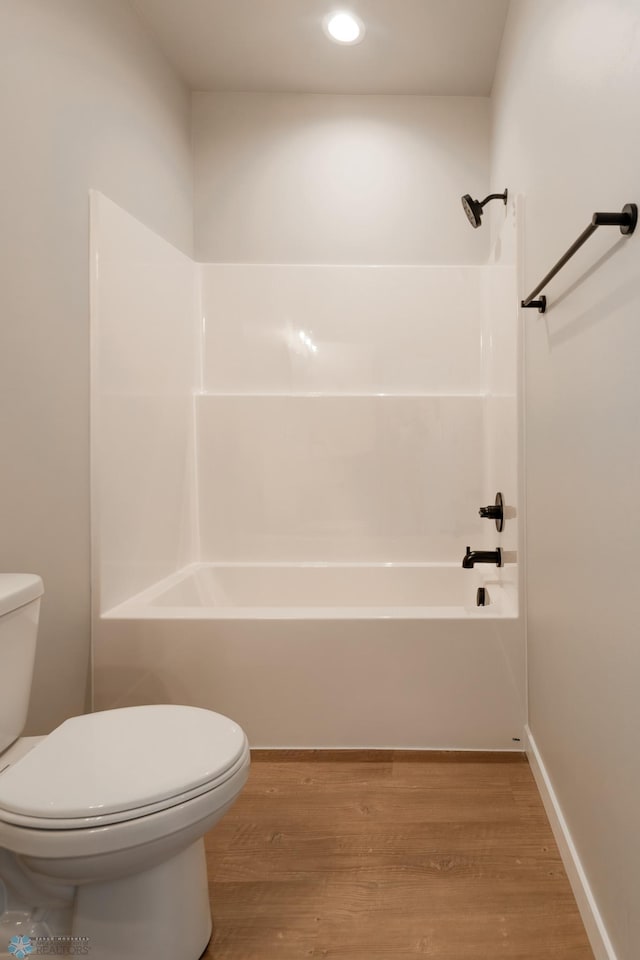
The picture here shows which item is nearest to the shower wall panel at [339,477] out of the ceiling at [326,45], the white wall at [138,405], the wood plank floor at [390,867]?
the white wall at [138,405]

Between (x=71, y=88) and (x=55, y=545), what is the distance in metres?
1.40

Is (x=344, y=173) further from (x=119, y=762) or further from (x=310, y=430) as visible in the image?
(x=119, y=762)

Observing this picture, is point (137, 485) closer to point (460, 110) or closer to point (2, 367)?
point (2, 367)

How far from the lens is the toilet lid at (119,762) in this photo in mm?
990

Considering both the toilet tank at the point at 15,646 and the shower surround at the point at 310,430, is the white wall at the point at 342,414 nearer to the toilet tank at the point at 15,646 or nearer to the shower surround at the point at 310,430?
the shower surround at the point at 310,430

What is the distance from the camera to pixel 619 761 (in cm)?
105

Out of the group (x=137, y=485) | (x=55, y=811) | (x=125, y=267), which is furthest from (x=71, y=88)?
(x=55, y=811)

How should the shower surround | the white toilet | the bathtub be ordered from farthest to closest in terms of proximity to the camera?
the shower surround → the bathtub → the white toilet

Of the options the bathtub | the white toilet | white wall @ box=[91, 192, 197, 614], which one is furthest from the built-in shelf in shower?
the white toilet

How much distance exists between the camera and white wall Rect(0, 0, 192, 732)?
1.54m

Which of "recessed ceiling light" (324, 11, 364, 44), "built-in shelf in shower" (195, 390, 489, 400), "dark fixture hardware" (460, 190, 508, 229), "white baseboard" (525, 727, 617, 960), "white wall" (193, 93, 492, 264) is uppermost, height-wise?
→ "recessed ceiling light" (324, 11, 364, 44)

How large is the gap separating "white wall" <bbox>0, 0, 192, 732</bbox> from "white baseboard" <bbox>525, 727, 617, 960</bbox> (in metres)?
1.43

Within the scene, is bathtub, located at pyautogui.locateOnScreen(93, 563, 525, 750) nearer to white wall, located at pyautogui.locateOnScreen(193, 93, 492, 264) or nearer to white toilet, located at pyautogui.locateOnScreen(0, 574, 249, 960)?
white toilet, located at pyautogui.locateOnScreen(0, 574, 249, 960)

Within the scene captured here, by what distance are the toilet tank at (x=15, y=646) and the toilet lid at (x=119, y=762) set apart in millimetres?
109
